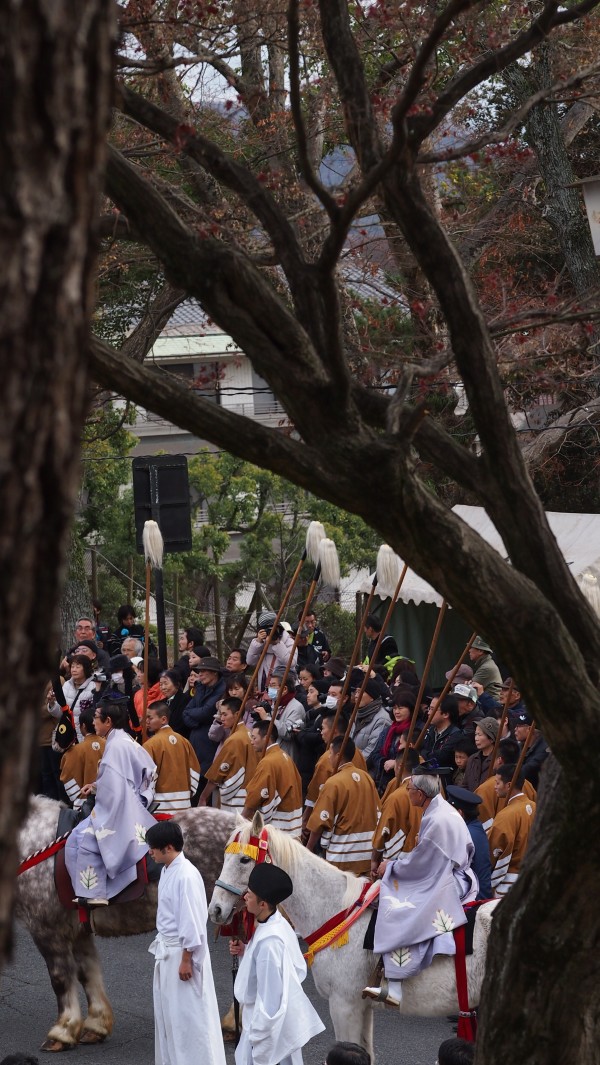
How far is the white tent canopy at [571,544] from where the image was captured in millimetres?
13905

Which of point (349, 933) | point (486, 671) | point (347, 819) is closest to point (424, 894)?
point (349, 933)

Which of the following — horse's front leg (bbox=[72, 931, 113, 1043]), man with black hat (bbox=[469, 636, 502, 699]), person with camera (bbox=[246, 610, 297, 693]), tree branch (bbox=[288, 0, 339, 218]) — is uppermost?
tree branch (bbox=[288, 0, 339, 218])

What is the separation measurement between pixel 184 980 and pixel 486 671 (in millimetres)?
7707

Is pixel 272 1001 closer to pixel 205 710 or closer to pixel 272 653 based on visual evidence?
pixel 205 710

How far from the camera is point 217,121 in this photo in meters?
11.9

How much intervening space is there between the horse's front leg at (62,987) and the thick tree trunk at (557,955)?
205 inches

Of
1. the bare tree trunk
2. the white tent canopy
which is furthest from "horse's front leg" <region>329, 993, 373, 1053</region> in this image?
the bare tree trunk

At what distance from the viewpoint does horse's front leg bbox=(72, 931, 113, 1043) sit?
842cm

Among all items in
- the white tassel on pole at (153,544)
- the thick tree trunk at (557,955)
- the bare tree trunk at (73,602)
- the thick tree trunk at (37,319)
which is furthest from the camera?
the bare tree trunk at (73,602)

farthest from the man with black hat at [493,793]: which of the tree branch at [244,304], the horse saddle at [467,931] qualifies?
the tree branch at [244,304]

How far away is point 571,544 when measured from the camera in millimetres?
15562

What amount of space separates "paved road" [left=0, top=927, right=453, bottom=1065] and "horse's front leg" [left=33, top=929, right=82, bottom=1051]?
0.36 ft

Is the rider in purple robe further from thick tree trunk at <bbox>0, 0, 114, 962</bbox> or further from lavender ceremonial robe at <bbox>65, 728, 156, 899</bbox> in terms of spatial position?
thick tree trunk at <bbox>0, 0, 114, 962</bbox>

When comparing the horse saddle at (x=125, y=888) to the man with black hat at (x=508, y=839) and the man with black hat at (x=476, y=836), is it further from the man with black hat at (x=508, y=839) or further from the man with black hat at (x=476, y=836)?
the man with black hat at (x=508, y=839)
